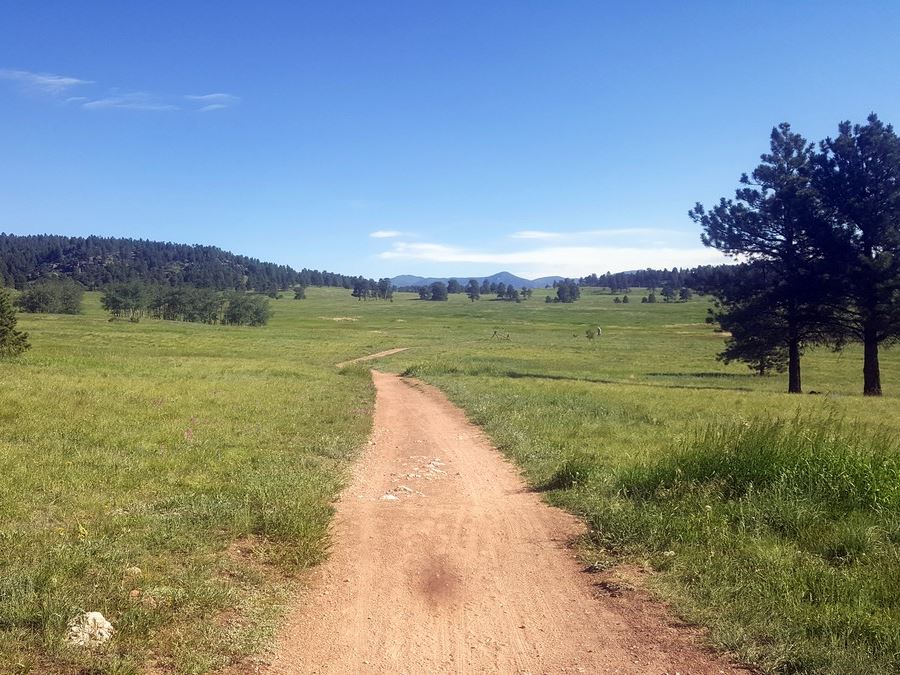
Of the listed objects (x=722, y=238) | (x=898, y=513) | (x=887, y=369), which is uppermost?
(x=722, y=238)

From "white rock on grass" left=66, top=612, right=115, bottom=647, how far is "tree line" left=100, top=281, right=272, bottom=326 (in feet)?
408

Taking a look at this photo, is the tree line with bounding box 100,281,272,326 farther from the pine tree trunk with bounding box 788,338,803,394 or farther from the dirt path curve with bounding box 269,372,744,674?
the dirt path curve with bounding box 269,372,744,674

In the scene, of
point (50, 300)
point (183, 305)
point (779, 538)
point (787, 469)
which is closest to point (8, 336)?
point (787, 469)

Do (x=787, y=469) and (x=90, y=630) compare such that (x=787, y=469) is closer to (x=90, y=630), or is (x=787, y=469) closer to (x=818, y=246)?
(x=90, y=630)

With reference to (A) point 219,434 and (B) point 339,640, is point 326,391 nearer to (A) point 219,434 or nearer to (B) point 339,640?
(A) point 219,434

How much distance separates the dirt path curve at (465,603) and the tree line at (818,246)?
2606 centimetres

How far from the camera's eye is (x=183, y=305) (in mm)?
133500

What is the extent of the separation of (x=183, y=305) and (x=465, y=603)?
465ft

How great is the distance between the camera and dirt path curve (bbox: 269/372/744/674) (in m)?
4.51

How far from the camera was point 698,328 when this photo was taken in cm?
10975

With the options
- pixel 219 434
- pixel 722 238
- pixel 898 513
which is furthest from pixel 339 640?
pixel 722 238

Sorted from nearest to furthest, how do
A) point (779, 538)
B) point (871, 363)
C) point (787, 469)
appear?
point (779, 538) < point (787, 469) < point (871, 363)

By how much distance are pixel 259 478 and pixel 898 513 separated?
27.4ft

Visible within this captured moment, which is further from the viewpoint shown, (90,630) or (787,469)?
(787,469)
